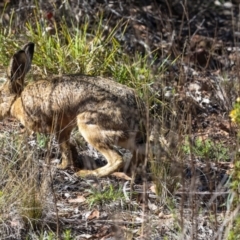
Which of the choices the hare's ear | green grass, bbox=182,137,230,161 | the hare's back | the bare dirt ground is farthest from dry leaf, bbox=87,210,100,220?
the hare's ear

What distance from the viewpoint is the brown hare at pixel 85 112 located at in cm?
736

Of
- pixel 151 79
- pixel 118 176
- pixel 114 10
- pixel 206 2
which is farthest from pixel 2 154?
pixel 206 2

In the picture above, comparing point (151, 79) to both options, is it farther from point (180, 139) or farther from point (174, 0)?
point (174, 0)

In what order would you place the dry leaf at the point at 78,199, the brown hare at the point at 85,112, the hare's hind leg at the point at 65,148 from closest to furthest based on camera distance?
the dry leaf at the point at 78,199, the brown hare at the point at 85,112, the hare's hind leg at the point at 65,148

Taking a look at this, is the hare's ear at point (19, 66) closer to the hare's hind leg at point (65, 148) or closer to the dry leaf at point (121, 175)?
the hare's hind leg at point (65, 148)

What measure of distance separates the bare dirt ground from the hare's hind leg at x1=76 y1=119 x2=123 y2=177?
106 millimetres

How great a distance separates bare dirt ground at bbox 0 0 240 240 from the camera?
608 cm

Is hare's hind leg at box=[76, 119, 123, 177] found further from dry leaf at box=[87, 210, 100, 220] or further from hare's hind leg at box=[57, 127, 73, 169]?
dry leaf at box=[87, 210, 100, 220]

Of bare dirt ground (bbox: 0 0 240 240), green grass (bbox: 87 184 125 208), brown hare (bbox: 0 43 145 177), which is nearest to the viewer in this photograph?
bare dirt ground (bbox: 0 0 240 240)

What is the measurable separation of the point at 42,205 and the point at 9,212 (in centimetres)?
26

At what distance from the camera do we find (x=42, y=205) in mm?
6285

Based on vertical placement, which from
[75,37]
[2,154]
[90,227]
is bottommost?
[90,227]

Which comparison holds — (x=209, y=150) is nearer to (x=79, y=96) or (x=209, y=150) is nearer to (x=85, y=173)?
(x=85, y=173)

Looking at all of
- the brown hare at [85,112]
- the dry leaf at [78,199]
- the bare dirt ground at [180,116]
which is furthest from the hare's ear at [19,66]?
the dry leaf at [78,199]
